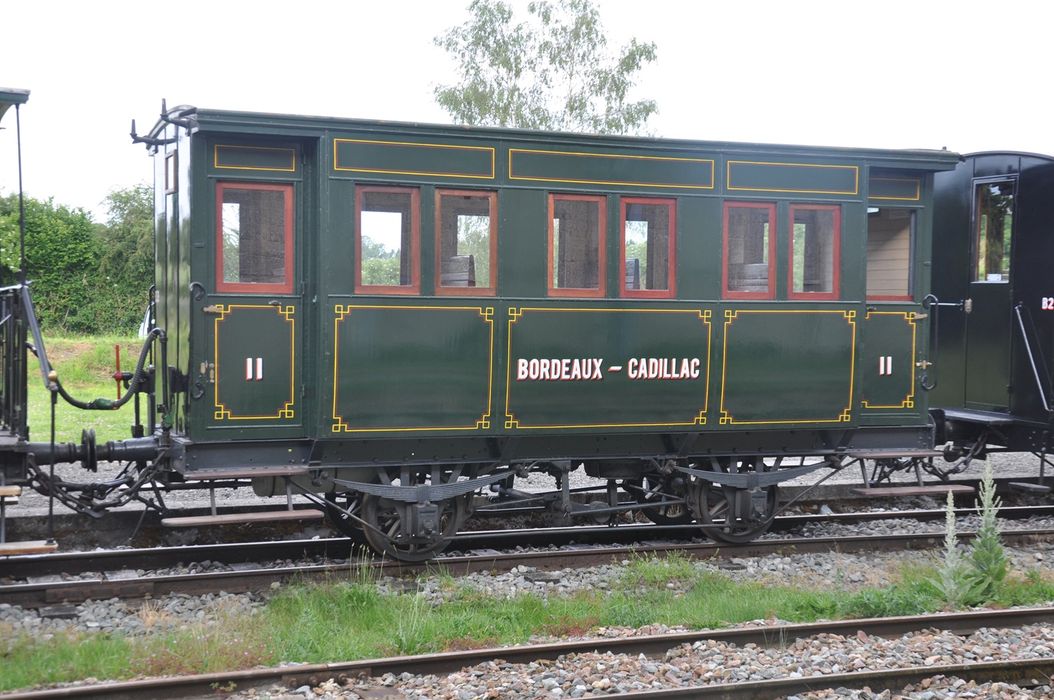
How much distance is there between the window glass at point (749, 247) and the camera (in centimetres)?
955

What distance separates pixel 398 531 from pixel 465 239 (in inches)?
96.5

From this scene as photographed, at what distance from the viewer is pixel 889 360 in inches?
402

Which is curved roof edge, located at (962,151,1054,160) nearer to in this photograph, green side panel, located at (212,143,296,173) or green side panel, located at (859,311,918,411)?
green side panel, located at (859,311,918,411)

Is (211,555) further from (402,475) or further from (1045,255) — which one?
(1045,255)

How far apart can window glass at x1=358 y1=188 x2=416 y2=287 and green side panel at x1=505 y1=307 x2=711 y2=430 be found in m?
0.98

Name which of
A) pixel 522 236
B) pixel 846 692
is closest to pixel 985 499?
pixel 846 692

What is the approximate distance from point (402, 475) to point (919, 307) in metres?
5.11

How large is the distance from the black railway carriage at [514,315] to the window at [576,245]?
20 mm

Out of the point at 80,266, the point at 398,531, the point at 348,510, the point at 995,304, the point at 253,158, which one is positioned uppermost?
the point at 253,158

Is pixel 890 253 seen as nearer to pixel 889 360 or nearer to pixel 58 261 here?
pixel 889 360

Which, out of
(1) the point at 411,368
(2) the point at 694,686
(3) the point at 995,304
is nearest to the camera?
(2) the point at 694,686

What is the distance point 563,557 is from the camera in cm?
892

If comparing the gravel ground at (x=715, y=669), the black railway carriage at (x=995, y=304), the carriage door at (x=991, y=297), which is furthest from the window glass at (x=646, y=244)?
the carriage door at (x=991, y=297)

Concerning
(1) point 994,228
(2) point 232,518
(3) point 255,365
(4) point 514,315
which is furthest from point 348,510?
(1) point 994,228
